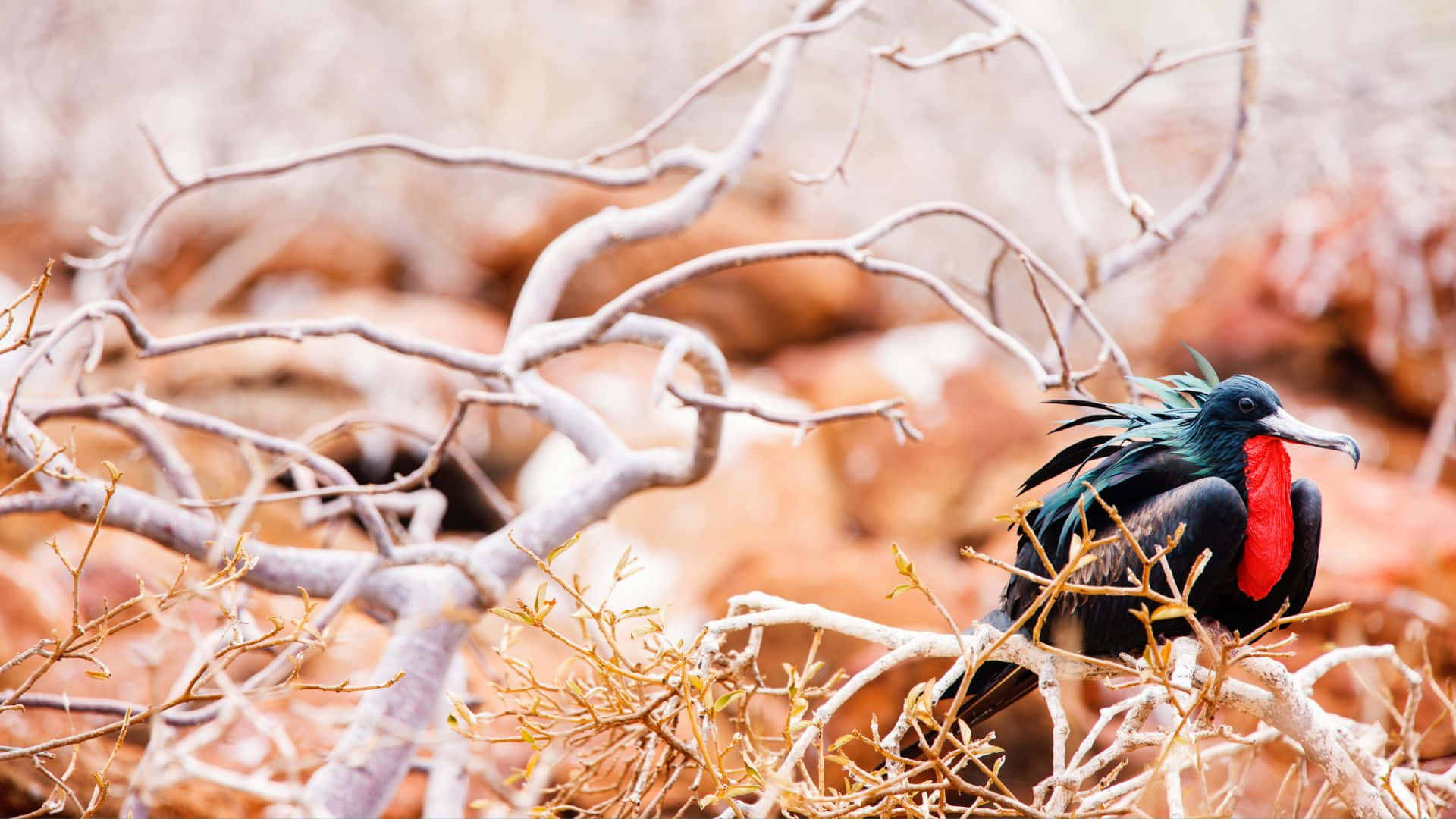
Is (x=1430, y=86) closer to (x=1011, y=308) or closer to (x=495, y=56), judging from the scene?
(x=1011, y=308)

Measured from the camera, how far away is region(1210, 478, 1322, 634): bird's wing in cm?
127

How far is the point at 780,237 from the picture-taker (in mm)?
5293

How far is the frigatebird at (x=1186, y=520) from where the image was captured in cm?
120

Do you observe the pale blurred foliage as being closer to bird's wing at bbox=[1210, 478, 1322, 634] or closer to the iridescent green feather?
the iridescent green feather

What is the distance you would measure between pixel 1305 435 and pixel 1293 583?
0.66 ft

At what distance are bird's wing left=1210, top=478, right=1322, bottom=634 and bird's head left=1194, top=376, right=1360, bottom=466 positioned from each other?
Answer: 0.08 meters

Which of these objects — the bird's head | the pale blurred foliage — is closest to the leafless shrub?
the bird's head

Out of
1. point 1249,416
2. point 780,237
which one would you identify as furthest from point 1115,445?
point 780,237

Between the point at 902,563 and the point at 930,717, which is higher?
the point at 902,563

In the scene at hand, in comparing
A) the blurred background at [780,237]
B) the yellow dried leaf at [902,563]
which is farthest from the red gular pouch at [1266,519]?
the blurred background at [780,237]

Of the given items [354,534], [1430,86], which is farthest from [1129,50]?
[354,534]

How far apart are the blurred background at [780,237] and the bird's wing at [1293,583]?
1.72 metres

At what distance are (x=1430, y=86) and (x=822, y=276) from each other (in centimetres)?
270

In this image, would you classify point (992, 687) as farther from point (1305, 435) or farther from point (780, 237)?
point (780, 237)
